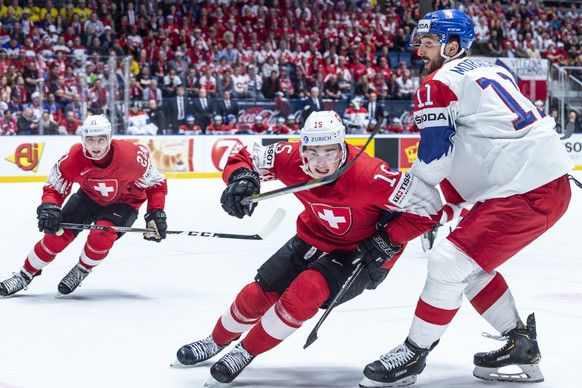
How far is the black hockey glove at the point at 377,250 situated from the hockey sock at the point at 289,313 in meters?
0.19

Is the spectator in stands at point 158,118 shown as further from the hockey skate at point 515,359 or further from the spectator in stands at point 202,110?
the hockey skate at point 515,359

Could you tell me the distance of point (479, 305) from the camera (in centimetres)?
322

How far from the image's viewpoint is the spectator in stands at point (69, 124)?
39.3 ft

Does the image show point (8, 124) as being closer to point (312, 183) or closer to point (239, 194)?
point (239, 194)

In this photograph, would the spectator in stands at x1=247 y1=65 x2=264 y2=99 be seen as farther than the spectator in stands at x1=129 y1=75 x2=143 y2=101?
Yes

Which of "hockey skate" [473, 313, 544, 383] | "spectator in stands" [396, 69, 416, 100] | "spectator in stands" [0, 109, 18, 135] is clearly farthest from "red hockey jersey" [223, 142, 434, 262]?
"spectator in stands" [396, 69, 416, 100]

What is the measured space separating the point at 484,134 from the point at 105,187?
254 centimetres

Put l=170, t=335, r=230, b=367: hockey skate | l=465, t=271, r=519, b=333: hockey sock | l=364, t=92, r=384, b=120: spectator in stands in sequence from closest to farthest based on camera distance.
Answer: l=465, t=271, r=519, b=333: hockey sock < l=170, t=335, r=230, b=367: hockey skate < l=364, t=92, r=384, b=120: spectator in stands

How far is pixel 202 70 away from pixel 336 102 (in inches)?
86.2

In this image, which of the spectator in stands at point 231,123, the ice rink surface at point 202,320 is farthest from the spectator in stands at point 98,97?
the ice rink surface at point 202,320

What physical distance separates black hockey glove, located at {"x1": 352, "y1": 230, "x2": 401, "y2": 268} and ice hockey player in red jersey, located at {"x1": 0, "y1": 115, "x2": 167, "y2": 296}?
6.07 ft

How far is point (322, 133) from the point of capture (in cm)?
312

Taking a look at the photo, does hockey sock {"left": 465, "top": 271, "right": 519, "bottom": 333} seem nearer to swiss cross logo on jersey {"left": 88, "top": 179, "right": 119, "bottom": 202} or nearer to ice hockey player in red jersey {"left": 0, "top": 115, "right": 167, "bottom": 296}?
ice hockey player in red jersey {"left": 0, "top": 115, "right": 167, "bottom": 296}

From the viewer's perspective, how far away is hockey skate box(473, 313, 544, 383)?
3139 mm
